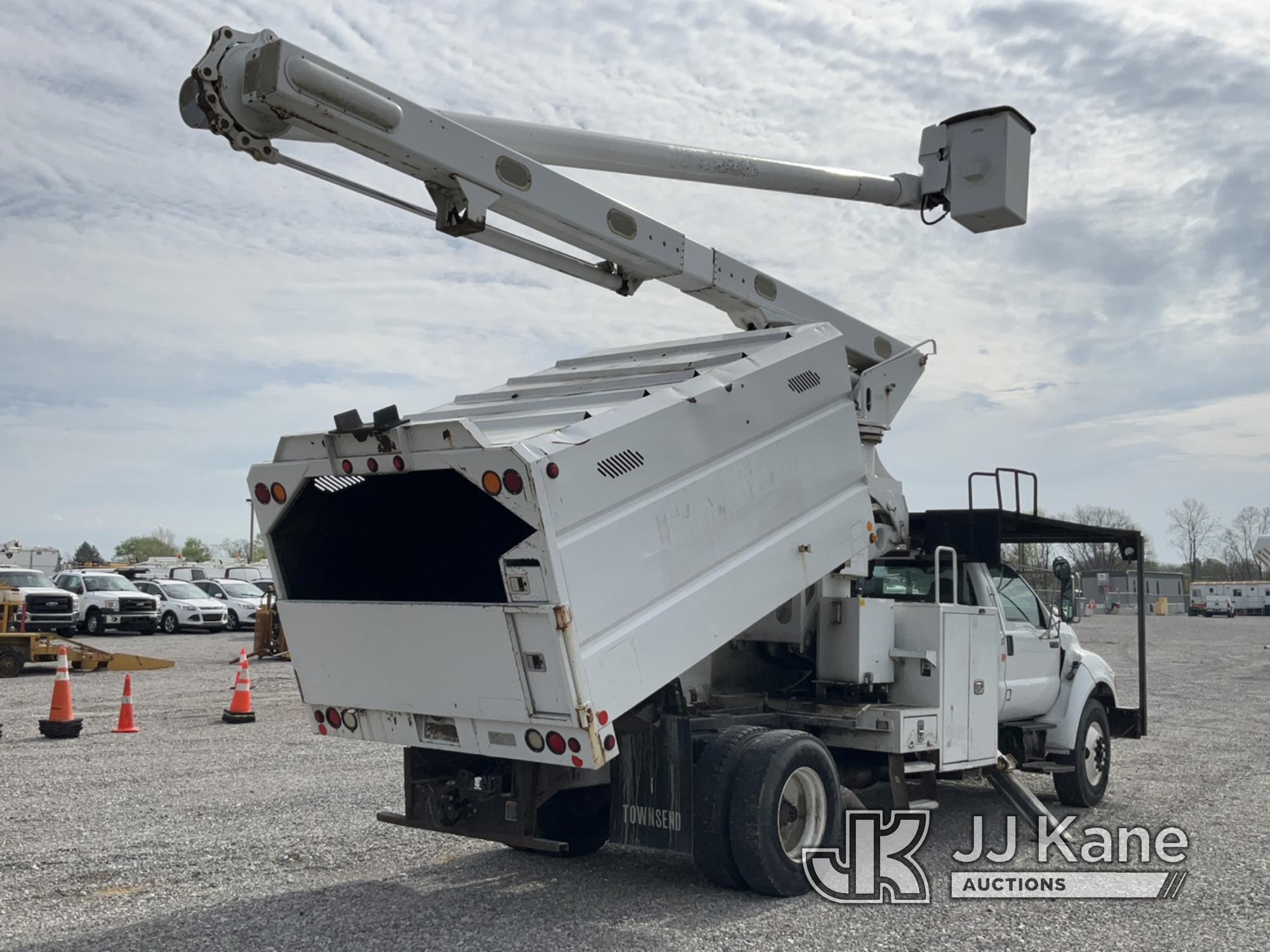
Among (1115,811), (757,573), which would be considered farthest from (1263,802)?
(757,573)

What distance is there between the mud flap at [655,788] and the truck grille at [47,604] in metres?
21.1

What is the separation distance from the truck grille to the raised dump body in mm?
20175

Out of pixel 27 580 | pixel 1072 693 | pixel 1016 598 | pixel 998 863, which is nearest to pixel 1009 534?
pixel 1016 598

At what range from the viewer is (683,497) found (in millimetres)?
6410

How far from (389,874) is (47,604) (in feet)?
66.0

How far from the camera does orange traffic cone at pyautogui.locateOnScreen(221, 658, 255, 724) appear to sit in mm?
14258

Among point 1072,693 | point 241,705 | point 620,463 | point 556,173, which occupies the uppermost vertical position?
point 556,173

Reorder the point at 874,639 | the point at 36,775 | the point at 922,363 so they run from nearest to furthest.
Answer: the point at 874,639
the point at 922,363
the point at 36,775

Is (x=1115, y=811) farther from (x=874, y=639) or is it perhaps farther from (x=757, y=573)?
(x=757, y=573)

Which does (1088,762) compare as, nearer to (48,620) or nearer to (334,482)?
(334,482)

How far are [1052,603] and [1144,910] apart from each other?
12.3ft

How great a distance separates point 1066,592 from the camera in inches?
379

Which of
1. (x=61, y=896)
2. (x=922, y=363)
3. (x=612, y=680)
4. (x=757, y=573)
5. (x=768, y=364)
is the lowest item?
(x=61, y=896)

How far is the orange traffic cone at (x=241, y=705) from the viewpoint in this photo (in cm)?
1426
